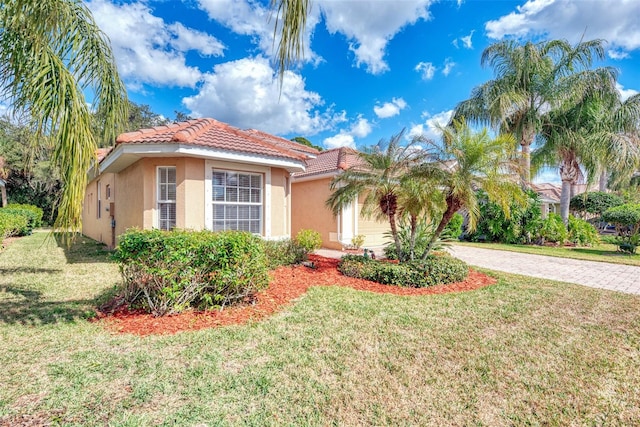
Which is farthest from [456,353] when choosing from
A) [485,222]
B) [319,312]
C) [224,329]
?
[485,222]

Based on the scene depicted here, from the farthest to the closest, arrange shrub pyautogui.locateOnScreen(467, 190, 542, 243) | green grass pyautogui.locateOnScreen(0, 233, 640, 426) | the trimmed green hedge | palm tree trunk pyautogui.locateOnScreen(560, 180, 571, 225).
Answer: palm tree trunk pyautogui.locateOnScreen(560, 180, 571, 225)
shrub pyautogui.locateOnScreen(467, 190, 542, 243)
the trimmed green hedge
green grass pyautogui.locateOnScreen(0, 233, 640, 426)

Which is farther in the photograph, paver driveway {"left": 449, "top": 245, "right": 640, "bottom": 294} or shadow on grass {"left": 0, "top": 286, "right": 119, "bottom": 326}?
paver driveway {"left": 449, "top": 245, "right": 640, "bottom": 294}

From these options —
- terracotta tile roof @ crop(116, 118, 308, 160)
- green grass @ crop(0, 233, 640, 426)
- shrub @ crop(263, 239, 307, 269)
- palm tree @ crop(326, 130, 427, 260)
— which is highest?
terracotta tile roof @ crop(116, 118, 308, 160)

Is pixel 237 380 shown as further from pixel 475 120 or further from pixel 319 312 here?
pixel 475 120

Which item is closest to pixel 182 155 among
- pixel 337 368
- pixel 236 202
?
pixel 236 202

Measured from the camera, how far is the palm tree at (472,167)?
6.88 metres

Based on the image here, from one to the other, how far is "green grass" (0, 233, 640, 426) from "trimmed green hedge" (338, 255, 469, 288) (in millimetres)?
1468

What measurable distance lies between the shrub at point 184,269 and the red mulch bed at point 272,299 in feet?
0.73

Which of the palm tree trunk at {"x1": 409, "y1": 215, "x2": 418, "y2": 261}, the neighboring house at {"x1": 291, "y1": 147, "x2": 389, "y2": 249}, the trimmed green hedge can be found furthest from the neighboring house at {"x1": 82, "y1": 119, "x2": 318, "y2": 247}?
the palm tree trunk at {"x1": 409, "y1": 215, "x2": 418, "y2": 261}

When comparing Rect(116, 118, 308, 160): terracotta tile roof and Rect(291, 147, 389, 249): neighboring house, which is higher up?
Rect(116, 118, 308, 160): terracotta tile roof

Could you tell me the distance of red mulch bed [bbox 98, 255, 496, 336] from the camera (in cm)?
455

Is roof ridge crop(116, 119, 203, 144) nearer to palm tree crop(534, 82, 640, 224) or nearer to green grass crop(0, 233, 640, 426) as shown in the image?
green grass crop(0, 233, 640, 426)

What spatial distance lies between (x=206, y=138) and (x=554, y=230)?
57.0 feet

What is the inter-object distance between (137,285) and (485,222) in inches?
708
